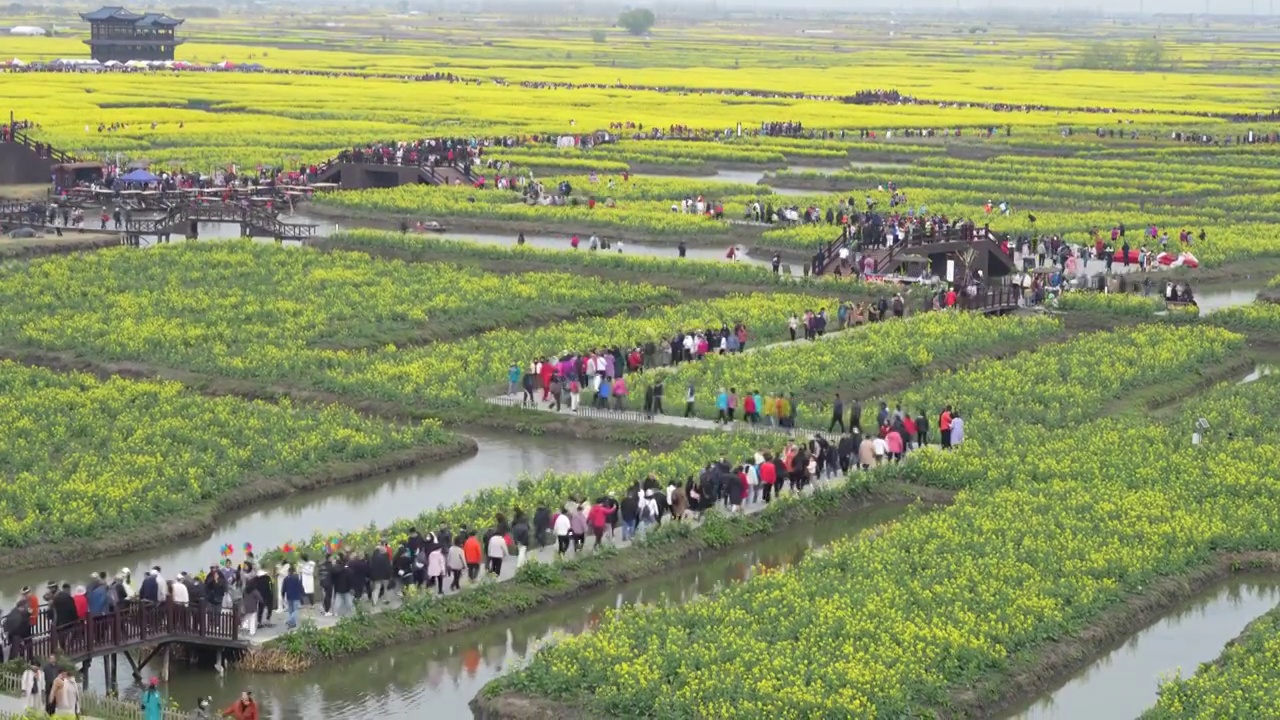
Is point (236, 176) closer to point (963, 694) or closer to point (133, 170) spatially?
point (133, 170)

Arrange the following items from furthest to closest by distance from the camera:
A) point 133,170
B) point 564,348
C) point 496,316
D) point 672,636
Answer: point 133,170, point 496,316, point 564,348, point 672,636

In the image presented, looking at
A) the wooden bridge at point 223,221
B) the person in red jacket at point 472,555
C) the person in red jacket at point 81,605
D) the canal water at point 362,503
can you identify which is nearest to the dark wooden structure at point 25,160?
the wooden bridge at point 223,221

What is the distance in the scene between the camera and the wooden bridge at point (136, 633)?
1018 inches

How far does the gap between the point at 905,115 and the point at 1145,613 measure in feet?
355

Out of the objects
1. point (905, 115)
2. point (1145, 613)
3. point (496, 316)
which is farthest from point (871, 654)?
point (905, 115)

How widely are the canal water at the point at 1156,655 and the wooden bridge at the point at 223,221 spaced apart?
4231 cm

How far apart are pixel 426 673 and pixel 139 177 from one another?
177 ft

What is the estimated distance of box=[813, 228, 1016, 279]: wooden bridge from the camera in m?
61.9

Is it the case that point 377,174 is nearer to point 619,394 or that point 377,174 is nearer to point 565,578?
point 619,394

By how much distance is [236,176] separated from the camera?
3329 inches

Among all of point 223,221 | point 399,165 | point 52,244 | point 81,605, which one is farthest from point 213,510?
point 399,165

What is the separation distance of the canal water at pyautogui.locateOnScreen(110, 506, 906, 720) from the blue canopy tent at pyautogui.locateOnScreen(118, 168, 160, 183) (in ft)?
165

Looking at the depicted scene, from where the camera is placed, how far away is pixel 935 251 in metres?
62.6

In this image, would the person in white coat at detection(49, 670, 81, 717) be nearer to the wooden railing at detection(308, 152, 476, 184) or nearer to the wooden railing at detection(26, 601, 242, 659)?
the wooden railing at detection(26, 601, 242, 659)
